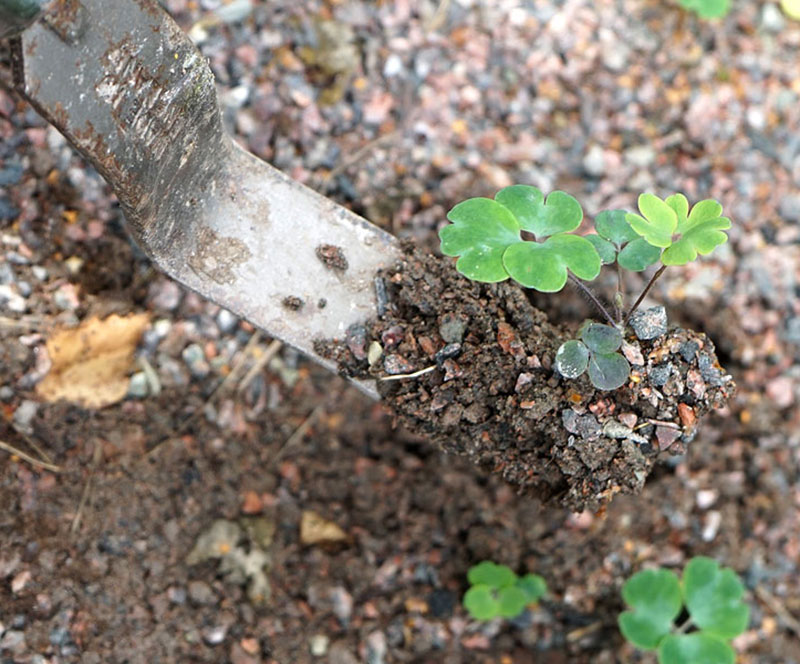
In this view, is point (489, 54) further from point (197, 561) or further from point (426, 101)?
point (197, 561)

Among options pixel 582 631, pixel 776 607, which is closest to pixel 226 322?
pixel 582 631

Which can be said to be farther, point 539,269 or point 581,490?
point 581,490

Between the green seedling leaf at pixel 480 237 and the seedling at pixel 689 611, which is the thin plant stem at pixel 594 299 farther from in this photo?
the seedling at pixel 689 611

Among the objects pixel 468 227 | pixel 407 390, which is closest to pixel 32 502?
pixel 407 390

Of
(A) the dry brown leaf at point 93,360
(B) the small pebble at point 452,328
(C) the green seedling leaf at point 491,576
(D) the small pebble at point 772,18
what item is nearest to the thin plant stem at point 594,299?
(B) the small pebble at point 452,328

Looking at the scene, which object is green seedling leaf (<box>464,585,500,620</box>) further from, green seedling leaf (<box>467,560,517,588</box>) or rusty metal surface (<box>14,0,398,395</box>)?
rusty metal surface (<box>14,0,398,395</box>)

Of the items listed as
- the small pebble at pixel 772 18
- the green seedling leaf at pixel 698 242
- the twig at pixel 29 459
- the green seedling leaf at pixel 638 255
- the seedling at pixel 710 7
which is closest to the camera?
the green seedling leaf at pixel 698 242

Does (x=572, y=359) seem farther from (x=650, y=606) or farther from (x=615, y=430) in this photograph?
(x=650, y=606)
